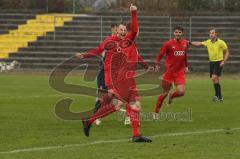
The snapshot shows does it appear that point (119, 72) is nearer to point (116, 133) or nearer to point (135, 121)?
point (116, 133)

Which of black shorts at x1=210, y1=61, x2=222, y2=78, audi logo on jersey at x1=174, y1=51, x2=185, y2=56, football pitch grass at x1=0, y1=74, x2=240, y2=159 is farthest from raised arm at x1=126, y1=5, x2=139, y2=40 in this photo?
black shorts at x1=210, y1=61, x2=222, y2=78

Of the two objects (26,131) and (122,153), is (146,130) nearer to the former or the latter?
(26,131)

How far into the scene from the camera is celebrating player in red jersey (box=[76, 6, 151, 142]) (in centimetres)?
1463

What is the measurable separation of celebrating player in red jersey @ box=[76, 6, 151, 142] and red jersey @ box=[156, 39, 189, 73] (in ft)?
14.6

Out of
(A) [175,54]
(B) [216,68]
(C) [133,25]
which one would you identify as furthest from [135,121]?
(B) [216,68]

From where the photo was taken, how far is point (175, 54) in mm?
20578

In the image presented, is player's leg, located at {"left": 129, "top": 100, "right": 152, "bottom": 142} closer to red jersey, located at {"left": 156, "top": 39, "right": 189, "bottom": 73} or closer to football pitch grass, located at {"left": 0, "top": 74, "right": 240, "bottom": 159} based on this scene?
football pitch grass, located at {"left": 0, "top": 74, "right": 240, "bottom": 159}

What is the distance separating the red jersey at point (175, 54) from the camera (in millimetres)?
20297

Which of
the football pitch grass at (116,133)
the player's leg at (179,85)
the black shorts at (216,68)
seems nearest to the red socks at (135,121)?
the football pitch grass at (116,133)

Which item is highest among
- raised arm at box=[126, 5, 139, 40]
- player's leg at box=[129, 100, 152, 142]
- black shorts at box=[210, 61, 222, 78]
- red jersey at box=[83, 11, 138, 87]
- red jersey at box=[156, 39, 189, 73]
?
raised arm at box=[126, 5, 139, 40]

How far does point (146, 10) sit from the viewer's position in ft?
159

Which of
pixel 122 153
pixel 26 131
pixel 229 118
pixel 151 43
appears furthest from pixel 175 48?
pixel 151 43

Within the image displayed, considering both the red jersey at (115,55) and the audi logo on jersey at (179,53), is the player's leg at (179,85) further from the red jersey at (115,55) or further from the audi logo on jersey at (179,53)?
the red jersey at (115,55)

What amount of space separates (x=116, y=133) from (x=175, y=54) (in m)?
5.84
